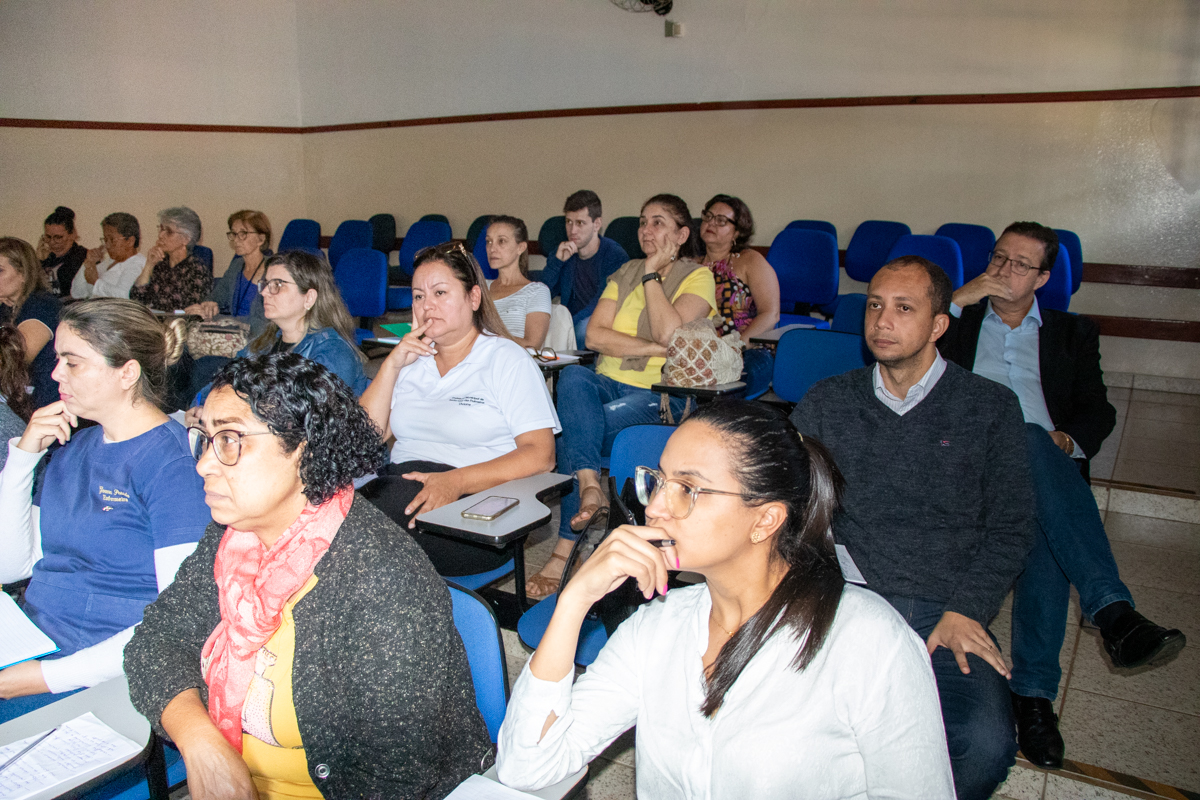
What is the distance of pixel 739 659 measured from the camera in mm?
1087

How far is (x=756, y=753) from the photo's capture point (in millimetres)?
1053

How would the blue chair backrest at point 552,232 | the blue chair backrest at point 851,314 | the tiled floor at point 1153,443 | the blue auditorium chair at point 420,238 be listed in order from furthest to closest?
1. the blue auditorium chair at point 420,238
2. the blue chair backrest at point 552,232
3. the blue chair backrest at point 851,314
4. the tiled floor at point 1153,443

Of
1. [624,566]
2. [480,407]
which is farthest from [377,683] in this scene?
[480,407]

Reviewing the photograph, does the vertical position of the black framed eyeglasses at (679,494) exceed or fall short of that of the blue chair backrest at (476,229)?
it falls short

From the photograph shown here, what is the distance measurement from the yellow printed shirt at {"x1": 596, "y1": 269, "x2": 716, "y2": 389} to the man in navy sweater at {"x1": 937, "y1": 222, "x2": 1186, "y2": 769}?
103 cm

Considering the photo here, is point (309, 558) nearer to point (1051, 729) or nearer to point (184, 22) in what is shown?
point (1051, 729)

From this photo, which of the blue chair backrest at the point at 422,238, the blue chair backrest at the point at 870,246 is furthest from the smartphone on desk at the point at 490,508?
the blue chair backrest at the point at 422,238

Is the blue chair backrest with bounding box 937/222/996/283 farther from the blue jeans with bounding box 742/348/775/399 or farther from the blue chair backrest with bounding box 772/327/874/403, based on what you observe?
the blue chair backrest with bounding box 772/327/874/403

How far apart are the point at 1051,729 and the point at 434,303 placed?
82.0 inches

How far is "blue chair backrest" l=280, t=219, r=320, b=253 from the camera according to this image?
8.26 meters

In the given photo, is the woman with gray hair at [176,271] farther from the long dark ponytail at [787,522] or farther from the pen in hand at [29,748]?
the long dark ponytail at [787,522]

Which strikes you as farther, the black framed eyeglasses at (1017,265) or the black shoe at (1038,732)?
the black framed eyeglasses at (1017,265)

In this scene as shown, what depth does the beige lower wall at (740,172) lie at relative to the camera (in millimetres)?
5445

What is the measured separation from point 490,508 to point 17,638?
38.7 inches
